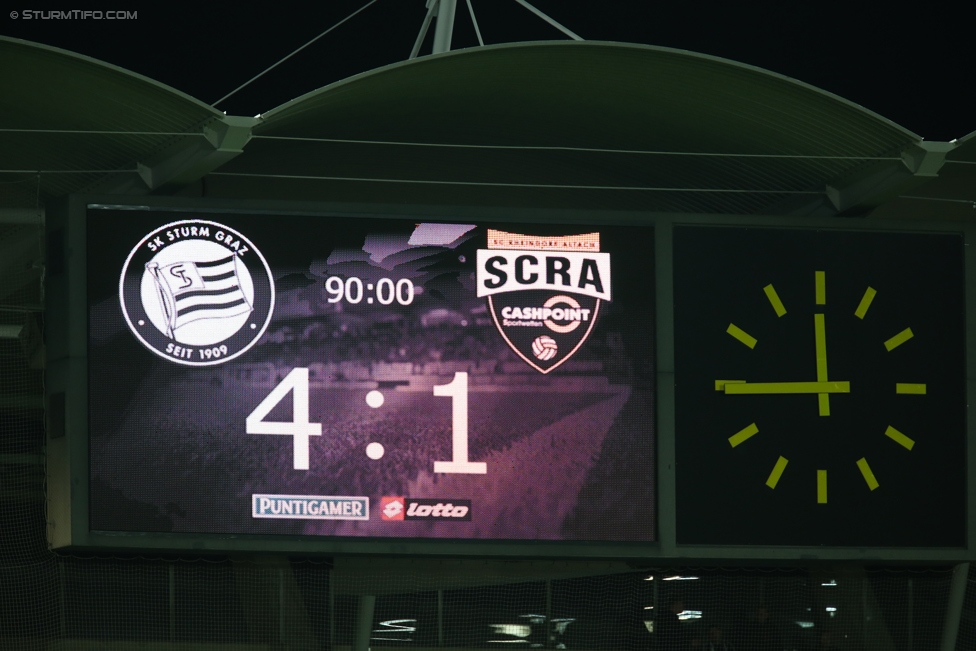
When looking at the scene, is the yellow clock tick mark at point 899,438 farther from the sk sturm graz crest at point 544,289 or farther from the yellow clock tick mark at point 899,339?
the sk sturm graz crest at point 544,289

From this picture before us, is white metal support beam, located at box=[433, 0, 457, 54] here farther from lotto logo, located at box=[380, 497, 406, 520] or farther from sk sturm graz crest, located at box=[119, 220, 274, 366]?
lotto logo, located at box=[380, 497, 406, 520]

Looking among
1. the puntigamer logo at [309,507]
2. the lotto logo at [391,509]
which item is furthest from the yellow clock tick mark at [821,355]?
the puntigamer logo at [309,507]

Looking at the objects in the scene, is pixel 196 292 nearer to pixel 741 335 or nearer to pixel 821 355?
pixel 741 335

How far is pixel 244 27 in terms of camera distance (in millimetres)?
16453

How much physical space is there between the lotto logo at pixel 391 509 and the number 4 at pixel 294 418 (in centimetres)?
44

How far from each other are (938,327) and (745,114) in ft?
5.27

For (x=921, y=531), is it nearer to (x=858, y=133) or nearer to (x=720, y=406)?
(x=720, y=406)

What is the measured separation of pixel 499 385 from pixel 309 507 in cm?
117

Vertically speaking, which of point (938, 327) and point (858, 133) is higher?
point (858, 133)

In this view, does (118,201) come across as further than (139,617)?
No

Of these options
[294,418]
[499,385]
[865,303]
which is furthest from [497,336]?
[865,303]

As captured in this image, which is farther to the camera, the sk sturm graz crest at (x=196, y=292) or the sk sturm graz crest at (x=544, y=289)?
the sk sturm graz crest at (x=544, y=289)

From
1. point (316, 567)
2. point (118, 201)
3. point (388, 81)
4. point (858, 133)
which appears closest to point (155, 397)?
point (118, 201)

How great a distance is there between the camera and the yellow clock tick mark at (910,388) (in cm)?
788
